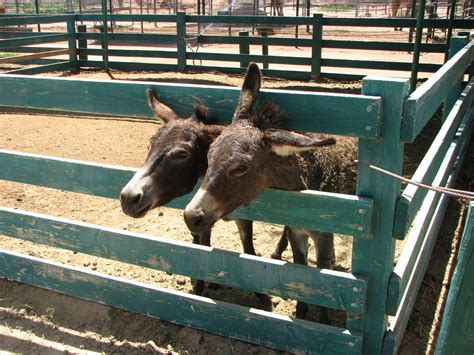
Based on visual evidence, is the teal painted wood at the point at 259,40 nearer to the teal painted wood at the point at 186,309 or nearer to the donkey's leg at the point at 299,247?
the donkey's leg at the point at 299,247

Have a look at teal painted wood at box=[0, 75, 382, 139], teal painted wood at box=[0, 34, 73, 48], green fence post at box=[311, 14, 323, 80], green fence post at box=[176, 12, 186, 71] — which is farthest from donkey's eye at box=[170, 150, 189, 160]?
teal painted wood at box=[0, 34, 73, 48]

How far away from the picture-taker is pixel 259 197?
9.22 ft

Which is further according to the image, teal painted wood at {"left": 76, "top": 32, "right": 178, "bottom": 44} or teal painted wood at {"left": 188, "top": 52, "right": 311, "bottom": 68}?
teal painted wood at {"left": 76, "top": 32, "right": 178, "bottom": 44}

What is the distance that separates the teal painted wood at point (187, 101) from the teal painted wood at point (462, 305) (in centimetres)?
84

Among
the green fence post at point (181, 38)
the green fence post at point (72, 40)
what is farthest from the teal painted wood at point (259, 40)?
the green fence post at point (72, 40)

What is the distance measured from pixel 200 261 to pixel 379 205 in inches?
45.9

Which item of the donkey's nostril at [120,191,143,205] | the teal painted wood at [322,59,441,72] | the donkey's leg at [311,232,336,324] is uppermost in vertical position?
Result: the donkey's nostril at [120,191,143,205]

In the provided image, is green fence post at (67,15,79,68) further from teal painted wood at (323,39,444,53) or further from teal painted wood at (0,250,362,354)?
teal painted wood at (0,250,362,354)

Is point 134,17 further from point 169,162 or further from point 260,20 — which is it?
point 169,162

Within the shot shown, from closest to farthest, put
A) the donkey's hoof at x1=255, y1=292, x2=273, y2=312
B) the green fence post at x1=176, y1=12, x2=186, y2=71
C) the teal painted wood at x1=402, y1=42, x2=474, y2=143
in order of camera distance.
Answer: the teal painted wood at x1=402, y1=42, x2=474, y2=143 < the donkey's hoof at x1=255, y1=292, x2=273, y2=312 < the green fence post at x1=176, y1=12, x2=186, y2=71

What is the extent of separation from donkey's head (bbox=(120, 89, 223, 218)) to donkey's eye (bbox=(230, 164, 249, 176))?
376mm

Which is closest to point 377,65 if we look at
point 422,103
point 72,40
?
point 72,40

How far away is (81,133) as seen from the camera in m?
8.19

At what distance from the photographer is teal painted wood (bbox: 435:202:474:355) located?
5.42 ft
